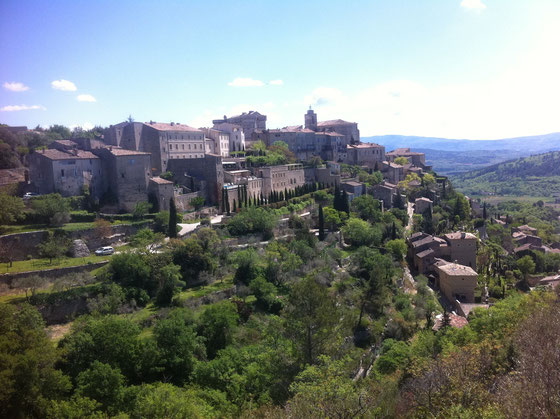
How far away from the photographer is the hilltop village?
15914 millimetres

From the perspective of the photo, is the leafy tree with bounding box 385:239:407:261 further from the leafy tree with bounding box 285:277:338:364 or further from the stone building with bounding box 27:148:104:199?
the stone building with bounding box 27:148:104:199

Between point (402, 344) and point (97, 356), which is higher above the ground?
point (97, 356)

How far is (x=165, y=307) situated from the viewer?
25.7 metres

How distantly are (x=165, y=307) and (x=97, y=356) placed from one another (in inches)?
255

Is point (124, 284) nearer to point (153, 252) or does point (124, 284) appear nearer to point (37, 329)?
point (153, 252)

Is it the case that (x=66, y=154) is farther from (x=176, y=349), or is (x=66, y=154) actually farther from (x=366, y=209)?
(x=366, y=209)

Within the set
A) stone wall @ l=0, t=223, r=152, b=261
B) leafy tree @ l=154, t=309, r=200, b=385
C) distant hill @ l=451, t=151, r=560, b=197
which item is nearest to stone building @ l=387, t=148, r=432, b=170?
stone wall @ l=0, t=223, r=152, b=261

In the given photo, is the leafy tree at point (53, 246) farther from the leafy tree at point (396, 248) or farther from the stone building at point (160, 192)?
the leafy tree at point (396, 248)

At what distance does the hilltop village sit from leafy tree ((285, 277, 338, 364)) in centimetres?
7

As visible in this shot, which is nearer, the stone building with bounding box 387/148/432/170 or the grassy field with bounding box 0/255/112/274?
the grassy field with bounding box 0/255/112/274

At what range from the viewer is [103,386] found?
1720cm

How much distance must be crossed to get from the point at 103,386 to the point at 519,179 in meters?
178

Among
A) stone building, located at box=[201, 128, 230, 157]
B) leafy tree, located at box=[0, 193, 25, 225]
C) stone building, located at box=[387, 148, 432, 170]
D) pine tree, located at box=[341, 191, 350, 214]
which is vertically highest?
stone building, located at box=[201, 128, 230, 157]

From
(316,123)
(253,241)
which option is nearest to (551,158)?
(316,123)
